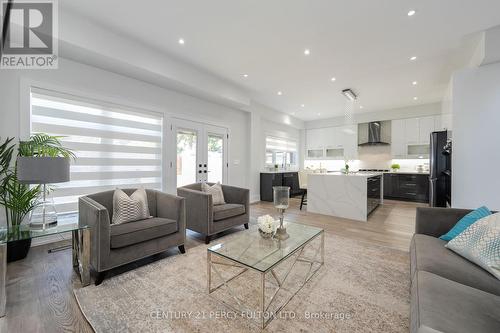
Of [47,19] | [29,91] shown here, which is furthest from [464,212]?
[29,91]

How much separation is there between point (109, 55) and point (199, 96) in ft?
6.19

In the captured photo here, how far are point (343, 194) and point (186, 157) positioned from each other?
Answer: 11.1 feet

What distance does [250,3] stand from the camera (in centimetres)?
252

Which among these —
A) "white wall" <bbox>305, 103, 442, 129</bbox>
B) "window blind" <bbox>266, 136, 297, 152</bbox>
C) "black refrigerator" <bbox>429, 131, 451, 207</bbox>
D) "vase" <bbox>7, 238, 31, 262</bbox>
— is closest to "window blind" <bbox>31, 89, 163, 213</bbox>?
"vase" <bbox>7, 238, 31, 262</bbox>

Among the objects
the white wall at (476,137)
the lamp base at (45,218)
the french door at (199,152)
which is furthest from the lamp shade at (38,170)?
the white wall at (476,137)

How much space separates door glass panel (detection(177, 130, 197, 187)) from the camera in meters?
4.62

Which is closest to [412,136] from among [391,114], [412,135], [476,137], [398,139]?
[412,135]

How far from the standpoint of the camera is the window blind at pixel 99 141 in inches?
123

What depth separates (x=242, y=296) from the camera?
192 cm

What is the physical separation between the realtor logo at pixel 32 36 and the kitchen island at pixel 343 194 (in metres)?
4.83

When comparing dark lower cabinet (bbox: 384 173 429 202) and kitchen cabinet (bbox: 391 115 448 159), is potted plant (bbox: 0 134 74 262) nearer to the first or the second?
dark lower cabinet (bbox: 384 173 429 202)

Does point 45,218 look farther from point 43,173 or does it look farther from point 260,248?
Answer: point 260,248

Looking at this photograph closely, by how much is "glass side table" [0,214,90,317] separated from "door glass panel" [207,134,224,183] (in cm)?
310

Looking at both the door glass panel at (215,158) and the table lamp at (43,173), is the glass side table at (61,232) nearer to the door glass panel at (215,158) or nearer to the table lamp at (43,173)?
the table lamp at (43,173)
